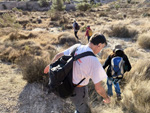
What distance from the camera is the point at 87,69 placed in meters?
1.75

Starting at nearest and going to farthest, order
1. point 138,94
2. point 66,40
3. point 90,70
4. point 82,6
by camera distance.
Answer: point 90,70, point 138,94, point 66,40, point 82,6

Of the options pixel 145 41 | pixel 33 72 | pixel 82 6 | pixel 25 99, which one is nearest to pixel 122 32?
pixel 145 41

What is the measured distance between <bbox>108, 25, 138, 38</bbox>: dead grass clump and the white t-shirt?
9.35 meters

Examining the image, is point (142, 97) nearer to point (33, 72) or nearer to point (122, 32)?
point (33, 72)

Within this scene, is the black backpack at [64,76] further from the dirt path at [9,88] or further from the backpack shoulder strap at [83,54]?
the dirt path at [9,88]

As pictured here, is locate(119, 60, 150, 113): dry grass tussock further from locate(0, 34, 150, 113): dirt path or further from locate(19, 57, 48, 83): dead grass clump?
locate(19, 57, 48, 83): dead grass clump

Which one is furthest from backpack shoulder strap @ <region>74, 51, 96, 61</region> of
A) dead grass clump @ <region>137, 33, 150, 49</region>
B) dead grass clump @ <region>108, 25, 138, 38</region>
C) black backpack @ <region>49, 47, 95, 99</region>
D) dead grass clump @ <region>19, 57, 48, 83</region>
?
dead grass clump @ <region>108, 25, 138, 38</region>

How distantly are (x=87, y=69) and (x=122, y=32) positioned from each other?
9617mm

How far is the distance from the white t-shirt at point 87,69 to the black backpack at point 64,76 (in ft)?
0.20

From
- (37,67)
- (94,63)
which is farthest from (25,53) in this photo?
(94,63)

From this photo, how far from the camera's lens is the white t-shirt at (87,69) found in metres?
1.70

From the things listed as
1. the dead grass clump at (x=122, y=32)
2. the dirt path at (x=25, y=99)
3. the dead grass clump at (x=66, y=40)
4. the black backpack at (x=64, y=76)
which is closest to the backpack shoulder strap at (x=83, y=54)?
the black backpack at (x=64, y=76)

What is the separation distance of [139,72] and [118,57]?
59.5 inches

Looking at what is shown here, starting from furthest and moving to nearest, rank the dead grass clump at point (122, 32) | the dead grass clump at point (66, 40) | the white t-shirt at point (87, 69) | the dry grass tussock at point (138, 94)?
the dead grass clump at point (122, 32)
the dead grass clump at point (66, 40)
the dry grass tussock at point (138, 94)
the white t-shirt at point (87, 69)
